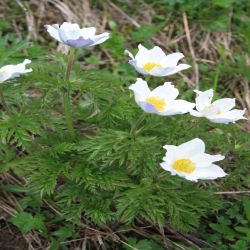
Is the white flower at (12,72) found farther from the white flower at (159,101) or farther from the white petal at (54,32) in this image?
the white flower at (159,101)

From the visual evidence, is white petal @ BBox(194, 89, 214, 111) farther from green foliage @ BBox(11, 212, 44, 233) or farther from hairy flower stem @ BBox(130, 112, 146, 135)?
green foliage @ BBox(11, 212, 44, 233)

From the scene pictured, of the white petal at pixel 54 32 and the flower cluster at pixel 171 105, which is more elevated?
the white petal at pixel 54 32

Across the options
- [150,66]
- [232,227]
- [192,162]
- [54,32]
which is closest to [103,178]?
[192,162]

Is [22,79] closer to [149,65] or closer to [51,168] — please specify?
[51,168]

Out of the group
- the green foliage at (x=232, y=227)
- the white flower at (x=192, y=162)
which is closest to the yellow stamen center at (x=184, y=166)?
the white flower at (x=192, y=162)

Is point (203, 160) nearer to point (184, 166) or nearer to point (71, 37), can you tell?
point (184, 166)

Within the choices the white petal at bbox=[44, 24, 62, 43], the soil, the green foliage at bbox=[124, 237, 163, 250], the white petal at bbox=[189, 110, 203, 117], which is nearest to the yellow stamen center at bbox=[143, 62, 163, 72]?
the white petal at bbox=[189, 110, 203, 117]

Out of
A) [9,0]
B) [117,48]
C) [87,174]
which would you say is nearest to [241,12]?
[117,48]
